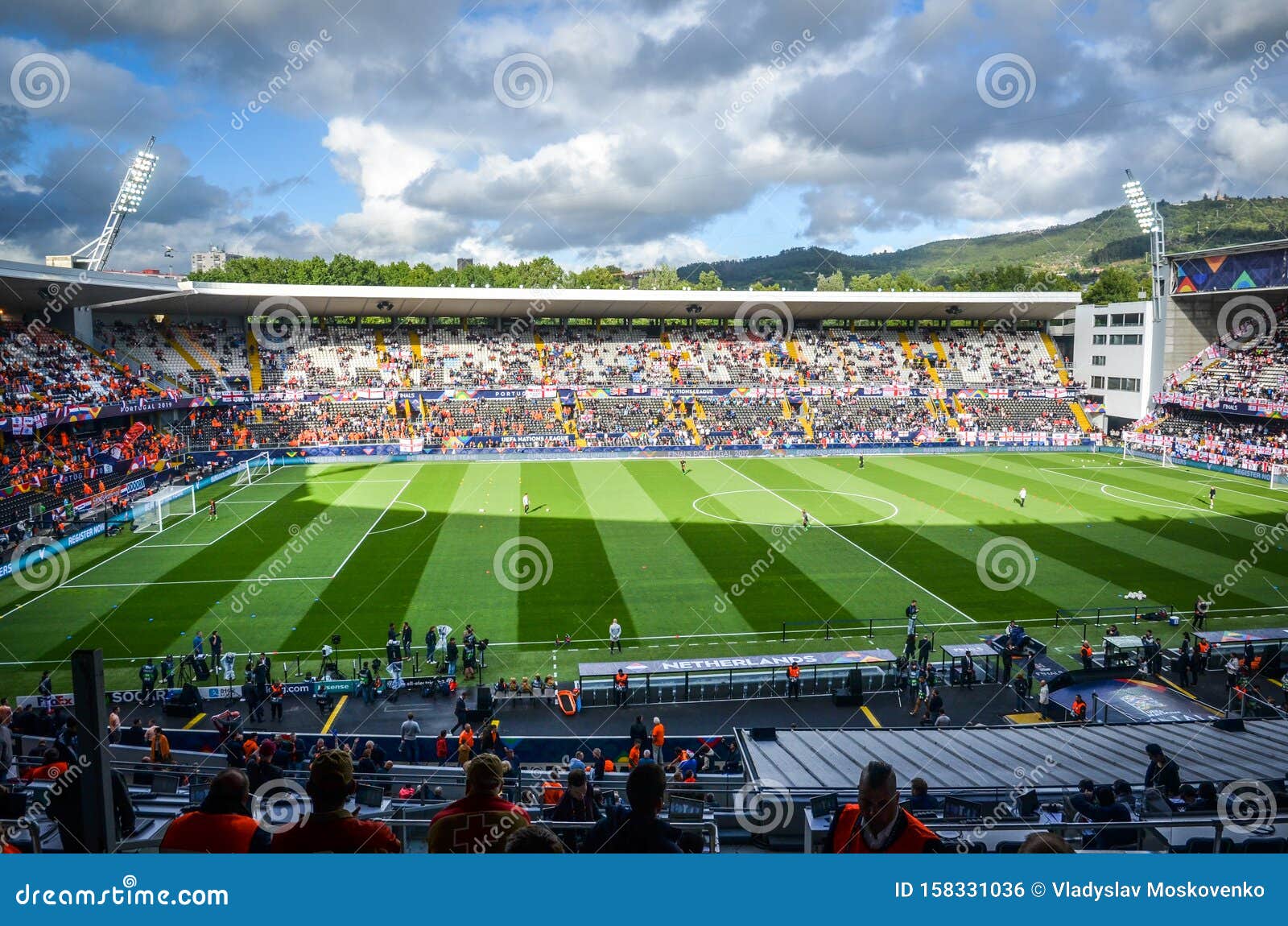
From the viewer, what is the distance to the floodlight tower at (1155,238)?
202ft

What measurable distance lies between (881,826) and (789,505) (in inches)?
1458

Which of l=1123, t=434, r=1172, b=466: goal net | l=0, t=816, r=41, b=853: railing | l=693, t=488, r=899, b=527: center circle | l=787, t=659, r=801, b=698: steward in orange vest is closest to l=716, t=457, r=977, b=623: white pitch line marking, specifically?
l=693, t=488, r=899, b=527: center circle

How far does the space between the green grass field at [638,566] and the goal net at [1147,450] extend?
325 inches

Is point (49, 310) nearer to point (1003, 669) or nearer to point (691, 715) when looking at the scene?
point (691, 715)

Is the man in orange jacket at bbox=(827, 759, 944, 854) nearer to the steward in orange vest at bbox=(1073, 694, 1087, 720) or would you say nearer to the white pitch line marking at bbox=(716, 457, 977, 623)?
the steward in orange vest at bbox=(1073, 694, 1087, 720)

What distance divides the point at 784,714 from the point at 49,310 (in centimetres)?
5213

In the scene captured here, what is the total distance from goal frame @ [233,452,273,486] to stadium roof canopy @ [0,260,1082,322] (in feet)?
39.5

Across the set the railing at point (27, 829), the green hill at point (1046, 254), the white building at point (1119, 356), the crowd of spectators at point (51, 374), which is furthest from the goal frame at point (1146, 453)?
the green hill at point (1046, 254)

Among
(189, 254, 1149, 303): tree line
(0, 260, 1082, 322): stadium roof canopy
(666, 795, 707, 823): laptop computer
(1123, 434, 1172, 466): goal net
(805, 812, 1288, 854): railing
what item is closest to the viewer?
(805, 812, 1288, 854): railing

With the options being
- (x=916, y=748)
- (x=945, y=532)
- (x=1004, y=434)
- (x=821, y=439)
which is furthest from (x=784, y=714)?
(x=1004, y=434)

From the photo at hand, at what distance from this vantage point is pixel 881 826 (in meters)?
4.55

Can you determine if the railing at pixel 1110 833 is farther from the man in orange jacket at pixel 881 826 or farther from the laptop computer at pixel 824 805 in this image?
the man in orange jacket at pixel 881 826

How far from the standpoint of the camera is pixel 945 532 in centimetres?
3531

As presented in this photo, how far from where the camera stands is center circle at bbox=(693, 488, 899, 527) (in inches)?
1479
